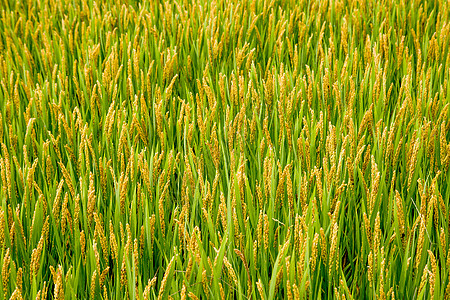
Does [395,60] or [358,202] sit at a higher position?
[395,60]

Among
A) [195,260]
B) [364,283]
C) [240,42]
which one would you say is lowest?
[364,283]

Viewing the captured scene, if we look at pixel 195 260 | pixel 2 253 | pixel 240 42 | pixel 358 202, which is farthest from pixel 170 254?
pixel 240 42

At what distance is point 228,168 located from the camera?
1.67 m

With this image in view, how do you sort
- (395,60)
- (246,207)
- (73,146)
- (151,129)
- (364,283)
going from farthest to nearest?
(395,60) < (151,129) < (73,146) < (246,207) < (364,283)

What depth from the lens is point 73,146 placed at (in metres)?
1.70

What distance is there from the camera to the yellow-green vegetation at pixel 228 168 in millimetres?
1184

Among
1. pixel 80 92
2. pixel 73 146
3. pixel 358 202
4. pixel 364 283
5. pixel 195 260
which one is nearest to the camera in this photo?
pixel 195 260

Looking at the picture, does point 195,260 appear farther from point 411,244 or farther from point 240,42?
point 240,42

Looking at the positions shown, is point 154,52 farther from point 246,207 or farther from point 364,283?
point 364,283

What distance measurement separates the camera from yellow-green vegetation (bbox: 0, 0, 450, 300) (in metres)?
1.18

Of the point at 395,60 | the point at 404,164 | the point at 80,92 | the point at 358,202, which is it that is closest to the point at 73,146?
the point at 80,92

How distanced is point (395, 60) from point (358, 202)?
1044 millimetres

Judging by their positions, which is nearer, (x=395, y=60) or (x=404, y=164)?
(x=404, y=164)

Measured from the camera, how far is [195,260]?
112 cm
